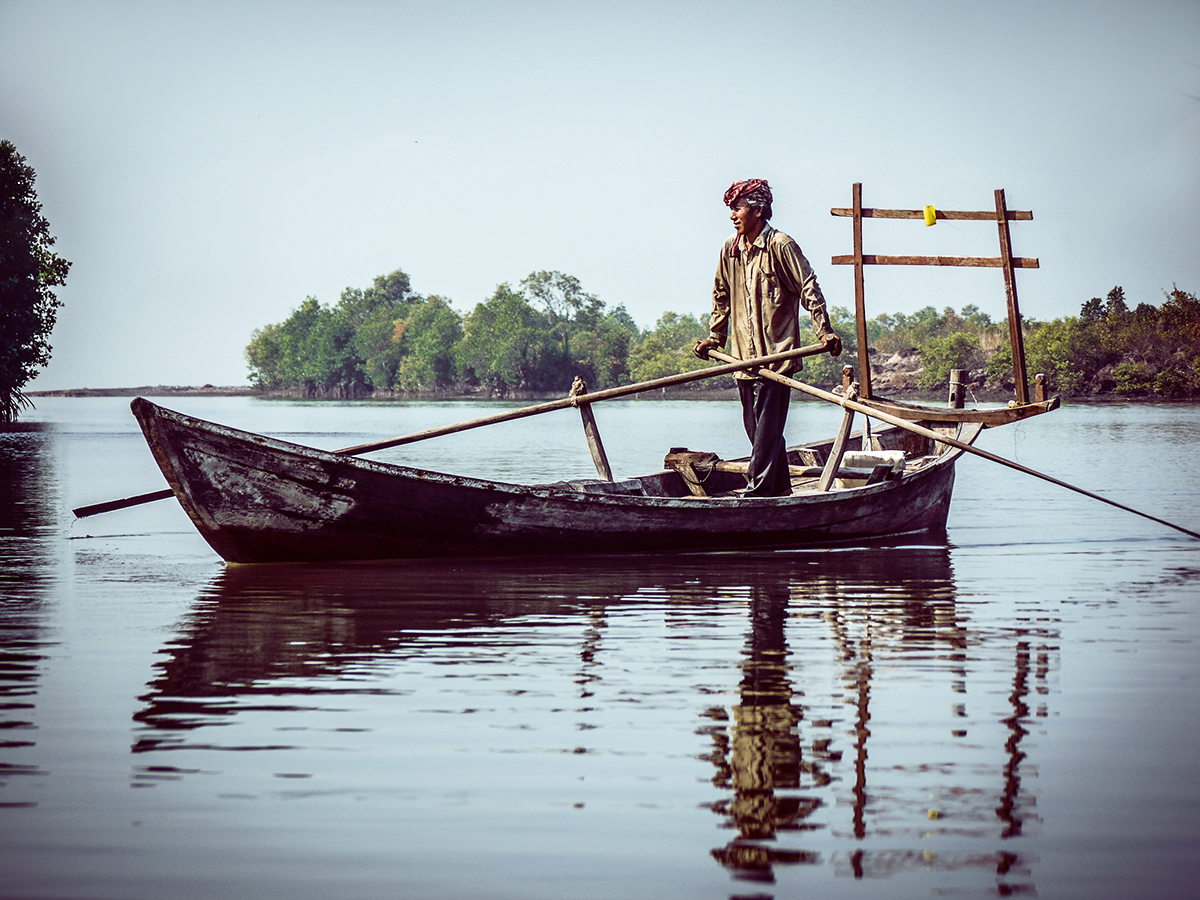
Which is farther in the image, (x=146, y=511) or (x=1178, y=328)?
(x=1178, y=328)

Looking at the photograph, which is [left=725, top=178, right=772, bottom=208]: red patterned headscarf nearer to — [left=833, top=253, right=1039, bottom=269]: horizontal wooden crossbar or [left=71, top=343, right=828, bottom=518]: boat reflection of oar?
[left=71, top=343, right=828, bottom=518]: boat reflection of oar

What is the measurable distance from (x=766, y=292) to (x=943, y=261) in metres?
2.37

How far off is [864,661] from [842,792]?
6.40 feet

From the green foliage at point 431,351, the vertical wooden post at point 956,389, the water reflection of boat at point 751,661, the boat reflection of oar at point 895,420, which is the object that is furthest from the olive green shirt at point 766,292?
the green foliage at point 431,351

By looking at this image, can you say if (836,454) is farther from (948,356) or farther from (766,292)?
(948,356)

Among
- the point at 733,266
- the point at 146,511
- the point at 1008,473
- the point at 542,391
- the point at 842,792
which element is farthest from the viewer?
the point at 542,391

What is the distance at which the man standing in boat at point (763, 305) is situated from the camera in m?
9.35

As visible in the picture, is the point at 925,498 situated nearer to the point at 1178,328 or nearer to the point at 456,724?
the point at 456,724

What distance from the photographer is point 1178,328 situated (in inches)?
2662

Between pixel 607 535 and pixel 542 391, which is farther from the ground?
pixel 542 391

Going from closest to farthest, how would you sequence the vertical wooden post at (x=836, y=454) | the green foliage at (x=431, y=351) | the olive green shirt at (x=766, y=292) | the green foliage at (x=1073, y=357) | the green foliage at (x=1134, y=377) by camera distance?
the olive green shirt at (x=766, y=292) < the vertical wooden post at (x=836, y=454) < the green foliage at (x=1134, y=377) < the green foliage at (x=1073, y=357) < the green foliage at (x=431, y=351)

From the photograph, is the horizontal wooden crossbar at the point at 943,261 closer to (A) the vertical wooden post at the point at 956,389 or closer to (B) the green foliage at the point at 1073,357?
(A) the vertical wooden post at the point at 956,389

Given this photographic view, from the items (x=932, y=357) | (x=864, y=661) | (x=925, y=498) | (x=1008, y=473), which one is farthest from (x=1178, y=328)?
(x=864, y=661)

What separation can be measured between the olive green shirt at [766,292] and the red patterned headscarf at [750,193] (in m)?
0.22
